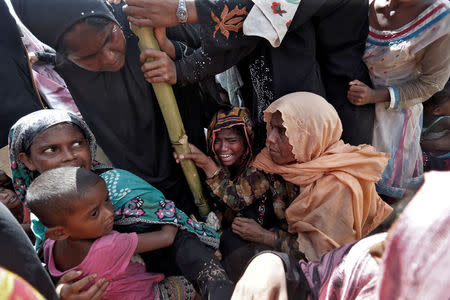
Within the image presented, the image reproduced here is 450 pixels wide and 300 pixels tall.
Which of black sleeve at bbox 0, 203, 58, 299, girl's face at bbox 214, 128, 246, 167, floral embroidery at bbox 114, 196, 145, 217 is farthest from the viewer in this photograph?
→ girl's face at bbox 214, 128, 246, 167

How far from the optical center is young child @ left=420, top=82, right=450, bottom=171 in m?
2.78

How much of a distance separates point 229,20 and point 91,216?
122cm

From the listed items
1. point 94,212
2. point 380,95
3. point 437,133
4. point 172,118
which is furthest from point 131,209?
point 437,133

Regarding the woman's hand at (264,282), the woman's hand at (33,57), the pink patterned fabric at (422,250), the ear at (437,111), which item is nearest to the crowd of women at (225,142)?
the woman's hand at (264,282)

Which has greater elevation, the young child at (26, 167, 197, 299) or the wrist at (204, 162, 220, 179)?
the young child at (26, 167, 197, 299)

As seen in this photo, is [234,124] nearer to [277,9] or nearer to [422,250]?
[277,9]

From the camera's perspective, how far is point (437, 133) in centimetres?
312

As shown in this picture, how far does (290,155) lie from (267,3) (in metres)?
0.90

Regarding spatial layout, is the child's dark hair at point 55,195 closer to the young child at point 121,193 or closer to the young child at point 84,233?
the young child at point 84,233

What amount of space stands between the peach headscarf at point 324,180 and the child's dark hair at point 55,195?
119 centimetres

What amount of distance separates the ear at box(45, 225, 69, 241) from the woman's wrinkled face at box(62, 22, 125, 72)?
3.15ft

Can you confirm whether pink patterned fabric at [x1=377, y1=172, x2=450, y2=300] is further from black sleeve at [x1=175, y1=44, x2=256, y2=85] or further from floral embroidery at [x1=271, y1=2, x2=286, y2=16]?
black sleeve at [x1=175, y1=44, x2=256, y2=85]

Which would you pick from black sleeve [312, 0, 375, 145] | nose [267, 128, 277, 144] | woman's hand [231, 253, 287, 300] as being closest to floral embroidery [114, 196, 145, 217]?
woman's hand [231, 253, 287, 300]

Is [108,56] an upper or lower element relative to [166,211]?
upper
